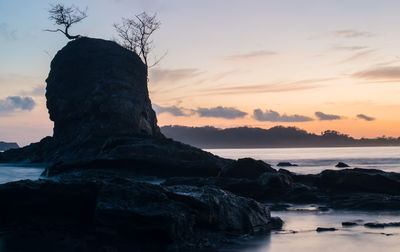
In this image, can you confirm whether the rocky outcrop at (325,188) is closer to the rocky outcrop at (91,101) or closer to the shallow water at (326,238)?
the shallow water at (326,238)

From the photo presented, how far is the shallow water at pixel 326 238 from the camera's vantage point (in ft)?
38.3

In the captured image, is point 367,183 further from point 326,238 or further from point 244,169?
point 326,238

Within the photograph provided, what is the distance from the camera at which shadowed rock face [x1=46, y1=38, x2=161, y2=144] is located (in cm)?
5241

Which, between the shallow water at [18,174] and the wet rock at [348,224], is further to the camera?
the shallow water at [18,174]

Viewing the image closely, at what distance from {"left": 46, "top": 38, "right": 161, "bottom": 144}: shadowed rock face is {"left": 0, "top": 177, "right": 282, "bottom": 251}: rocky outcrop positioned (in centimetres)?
3710

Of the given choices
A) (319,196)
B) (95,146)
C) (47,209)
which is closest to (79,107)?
(95,146)

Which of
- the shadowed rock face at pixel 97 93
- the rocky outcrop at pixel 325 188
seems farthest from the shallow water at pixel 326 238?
the shadowed rock face at pixel 97 93

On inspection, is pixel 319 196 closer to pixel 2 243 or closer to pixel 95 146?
pixel 2 243

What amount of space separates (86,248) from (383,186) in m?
17.6

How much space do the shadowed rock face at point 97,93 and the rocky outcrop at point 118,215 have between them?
1461 inches

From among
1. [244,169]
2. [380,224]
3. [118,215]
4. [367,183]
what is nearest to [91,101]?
[244,169]

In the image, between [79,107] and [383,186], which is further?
[79,107]

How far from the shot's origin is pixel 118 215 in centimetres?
1173

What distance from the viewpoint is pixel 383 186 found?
79.4 ft
